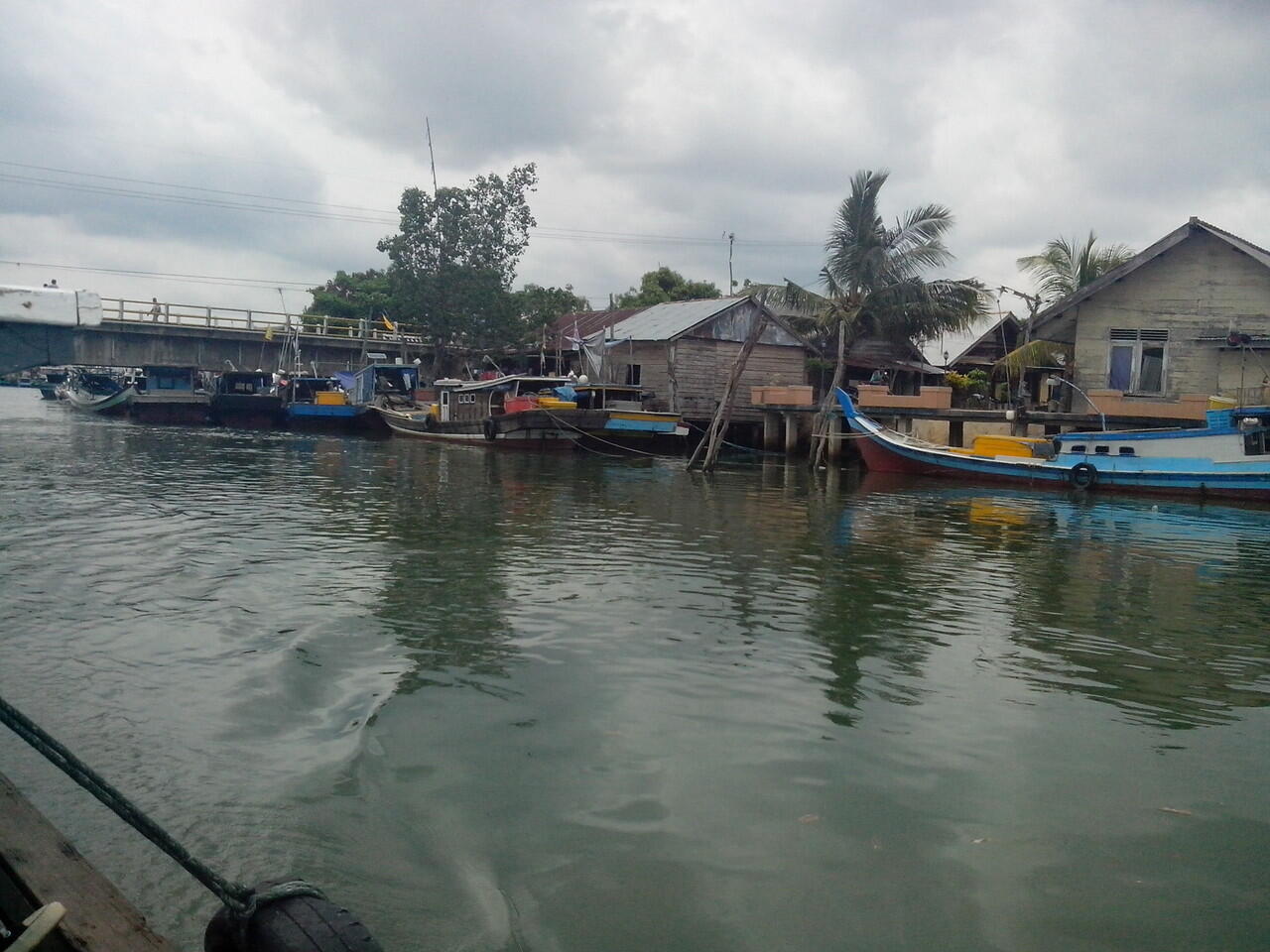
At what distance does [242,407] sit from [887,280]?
28021mm

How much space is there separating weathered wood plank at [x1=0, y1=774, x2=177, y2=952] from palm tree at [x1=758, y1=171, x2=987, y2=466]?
31.9 meters

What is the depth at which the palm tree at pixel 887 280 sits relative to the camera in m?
33.8

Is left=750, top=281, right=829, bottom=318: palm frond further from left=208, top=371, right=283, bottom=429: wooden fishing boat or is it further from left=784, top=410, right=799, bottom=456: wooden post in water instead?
left=208, top=371, right=283, bottom=429: wooden fishing boat

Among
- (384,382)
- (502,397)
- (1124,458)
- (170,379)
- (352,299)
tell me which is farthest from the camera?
(352,299)

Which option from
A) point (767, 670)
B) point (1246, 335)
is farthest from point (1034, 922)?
point (1246, 335)

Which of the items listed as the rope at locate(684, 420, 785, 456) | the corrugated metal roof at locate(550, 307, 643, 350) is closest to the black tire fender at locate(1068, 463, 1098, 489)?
the rope at locate(684, 420, 785, 456)

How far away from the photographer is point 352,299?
64.6 metres

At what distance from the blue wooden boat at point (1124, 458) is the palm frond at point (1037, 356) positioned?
4279 mm

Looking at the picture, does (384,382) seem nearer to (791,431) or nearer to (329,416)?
(329,416)

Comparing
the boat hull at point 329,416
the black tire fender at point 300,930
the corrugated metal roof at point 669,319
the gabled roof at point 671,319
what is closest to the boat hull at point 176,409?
the boat hull at point 329,416

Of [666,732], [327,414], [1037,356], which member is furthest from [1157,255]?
[327,414]

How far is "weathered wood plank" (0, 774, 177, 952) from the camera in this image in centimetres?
277

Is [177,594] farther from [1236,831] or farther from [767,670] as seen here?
[1236,831]

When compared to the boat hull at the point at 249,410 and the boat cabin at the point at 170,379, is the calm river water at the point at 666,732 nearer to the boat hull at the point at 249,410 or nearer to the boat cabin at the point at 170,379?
the boat hull at the point at 249,410
